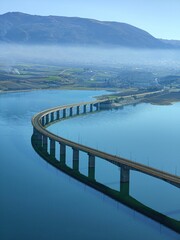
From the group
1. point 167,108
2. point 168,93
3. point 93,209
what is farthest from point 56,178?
point 168,93

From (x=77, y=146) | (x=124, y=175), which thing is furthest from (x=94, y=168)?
(x=124, y=175)

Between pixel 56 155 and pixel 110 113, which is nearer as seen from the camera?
pixel 56 155

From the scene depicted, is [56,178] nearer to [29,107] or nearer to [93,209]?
[93,209]

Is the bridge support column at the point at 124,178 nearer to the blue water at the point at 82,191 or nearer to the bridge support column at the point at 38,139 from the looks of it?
the blue water at the point at 82,191

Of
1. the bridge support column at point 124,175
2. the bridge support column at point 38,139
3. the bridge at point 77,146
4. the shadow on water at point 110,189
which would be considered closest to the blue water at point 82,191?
the shadow on water at point 110,189

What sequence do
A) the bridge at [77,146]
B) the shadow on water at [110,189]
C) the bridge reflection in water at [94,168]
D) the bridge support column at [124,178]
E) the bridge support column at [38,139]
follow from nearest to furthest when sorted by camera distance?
1. the shadow on water at [110,189]
2. the bridge reflection in water at [94,168]
3. the bridge at [77,146]
4. the bridge support column at [124,178]
5. the bridge support column at [38,139]

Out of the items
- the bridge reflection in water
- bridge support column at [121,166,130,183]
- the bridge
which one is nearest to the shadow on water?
the bridge reflection in water

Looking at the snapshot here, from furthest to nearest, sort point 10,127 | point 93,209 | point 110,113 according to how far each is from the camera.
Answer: point 110,113, point 10,127, point 93,209
